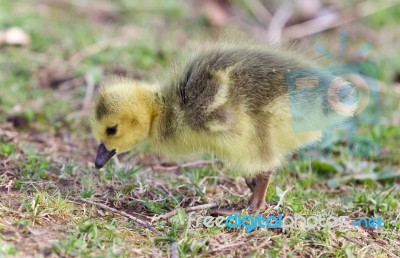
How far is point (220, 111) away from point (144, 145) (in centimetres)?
106

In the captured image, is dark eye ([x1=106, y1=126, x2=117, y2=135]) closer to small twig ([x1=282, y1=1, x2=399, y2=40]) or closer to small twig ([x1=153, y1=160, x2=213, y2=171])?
small twig ([x1=153, y1=160, x2=213, y2=171])

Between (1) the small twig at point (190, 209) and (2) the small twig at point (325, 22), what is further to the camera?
(2) the small twig at point (325, 22)

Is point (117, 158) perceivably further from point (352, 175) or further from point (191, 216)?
point (352, 175)

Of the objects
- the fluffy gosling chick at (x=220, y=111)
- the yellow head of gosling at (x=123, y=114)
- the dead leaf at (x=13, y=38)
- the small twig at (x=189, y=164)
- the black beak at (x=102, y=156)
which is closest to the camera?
the fluffy gosling chick at (x=220, y=111)

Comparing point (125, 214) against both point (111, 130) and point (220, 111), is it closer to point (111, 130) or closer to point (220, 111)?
point (111, 130)

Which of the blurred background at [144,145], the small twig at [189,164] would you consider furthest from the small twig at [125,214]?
the small twig at [189,164]

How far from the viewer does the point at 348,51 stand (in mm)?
5469

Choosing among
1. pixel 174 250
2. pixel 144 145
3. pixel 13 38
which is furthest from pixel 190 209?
pixel 13 38

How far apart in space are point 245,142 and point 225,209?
1.22 ft

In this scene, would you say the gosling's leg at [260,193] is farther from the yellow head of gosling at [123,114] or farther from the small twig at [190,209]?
the yellow head of gosling at [123,114]

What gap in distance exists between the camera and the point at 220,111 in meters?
2.59

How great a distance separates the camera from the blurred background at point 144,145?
2.47 metres

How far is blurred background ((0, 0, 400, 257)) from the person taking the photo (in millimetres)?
2475

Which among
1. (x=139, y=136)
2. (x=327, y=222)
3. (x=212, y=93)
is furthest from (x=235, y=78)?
(x=327, y=222)
